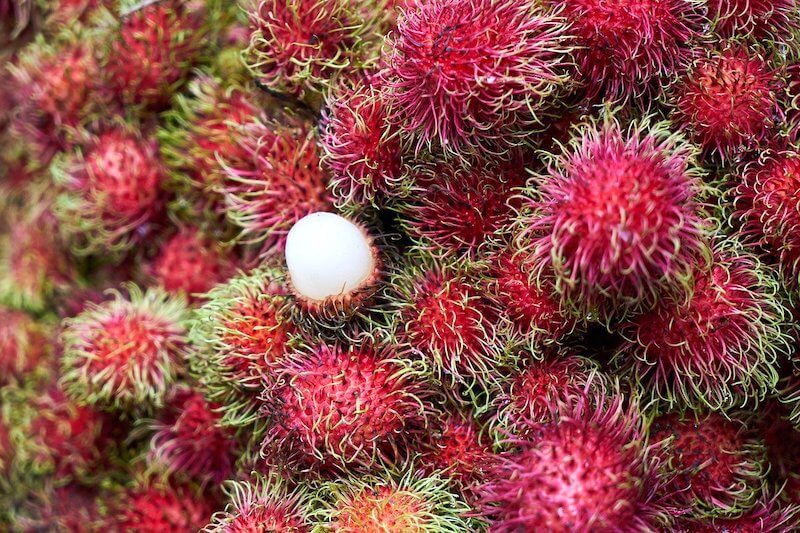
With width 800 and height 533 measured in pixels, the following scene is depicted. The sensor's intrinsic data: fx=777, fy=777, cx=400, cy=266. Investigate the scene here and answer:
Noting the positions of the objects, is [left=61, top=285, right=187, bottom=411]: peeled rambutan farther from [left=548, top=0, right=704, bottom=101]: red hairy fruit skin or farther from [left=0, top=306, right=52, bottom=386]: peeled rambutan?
[left=548, top=0, right=704, bottom=101]: red hairy fruit skin

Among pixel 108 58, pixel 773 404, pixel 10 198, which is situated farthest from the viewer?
pixel 10 198

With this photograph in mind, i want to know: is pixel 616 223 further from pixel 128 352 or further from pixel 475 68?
pixel 128 352

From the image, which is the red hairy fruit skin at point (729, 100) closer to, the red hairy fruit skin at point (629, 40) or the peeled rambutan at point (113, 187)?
the red hairy fruit skin at point (629, 40)

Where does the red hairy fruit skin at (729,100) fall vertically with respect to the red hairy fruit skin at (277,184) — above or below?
above

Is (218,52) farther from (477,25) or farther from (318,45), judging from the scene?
(477,25)

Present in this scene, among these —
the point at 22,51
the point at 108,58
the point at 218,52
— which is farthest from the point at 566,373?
the point at 22,51

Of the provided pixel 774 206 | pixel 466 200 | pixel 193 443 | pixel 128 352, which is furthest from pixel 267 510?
pixel 774 206

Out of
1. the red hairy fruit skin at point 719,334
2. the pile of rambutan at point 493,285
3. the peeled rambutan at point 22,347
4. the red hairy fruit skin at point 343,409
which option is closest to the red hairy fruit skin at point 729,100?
the pile of rambutan at point 493,285

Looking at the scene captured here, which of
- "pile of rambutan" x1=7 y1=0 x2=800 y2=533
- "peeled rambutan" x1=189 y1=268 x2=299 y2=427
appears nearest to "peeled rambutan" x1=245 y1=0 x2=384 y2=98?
Result: "pile of rambutan" x1=7 y1=0 x2=800 y2=533
